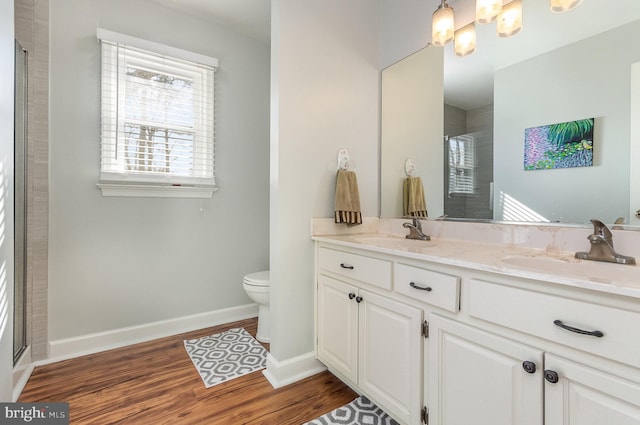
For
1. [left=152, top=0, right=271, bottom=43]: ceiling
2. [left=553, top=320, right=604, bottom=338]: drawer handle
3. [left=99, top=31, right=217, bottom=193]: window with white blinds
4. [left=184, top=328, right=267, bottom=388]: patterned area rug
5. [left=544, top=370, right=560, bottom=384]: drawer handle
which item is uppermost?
[left=152, top=0, right=271, bottom=43]: ceiling

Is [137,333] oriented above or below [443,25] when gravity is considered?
below

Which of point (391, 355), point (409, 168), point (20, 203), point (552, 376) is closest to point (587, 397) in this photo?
point (552, 376)

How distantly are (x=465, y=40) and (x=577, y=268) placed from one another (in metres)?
1.32

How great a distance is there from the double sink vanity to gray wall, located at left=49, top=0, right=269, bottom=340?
4.20 ft

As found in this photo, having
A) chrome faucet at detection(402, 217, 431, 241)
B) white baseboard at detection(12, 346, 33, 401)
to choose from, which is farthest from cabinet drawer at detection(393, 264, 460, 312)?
white baseboard at detection(12, 346, 33, 401)

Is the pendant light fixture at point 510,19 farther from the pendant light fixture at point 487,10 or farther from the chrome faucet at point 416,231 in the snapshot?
the chrome faucet at point 416,231

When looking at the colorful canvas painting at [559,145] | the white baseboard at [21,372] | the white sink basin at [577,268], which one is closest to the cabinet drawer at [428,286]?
the white sink basin at [577,268]

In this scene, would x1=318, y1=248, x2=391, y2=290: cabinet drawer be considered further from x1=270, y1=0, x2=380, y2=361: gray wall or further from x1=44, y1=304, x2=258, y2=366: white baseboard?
x1=44, y1=304, x2=258, y2=366: white baseboard

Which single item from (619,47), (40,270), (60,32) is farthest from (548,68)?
(40,270)

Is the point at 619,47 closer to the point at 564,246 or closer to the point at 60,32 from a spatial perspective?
the point at 564,246

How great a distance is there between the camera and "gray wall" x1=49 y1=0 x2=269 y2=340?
2.02 metres

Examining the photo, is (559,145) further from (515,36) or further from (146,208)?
(146,208)

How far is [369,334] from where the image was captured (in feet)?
4.78

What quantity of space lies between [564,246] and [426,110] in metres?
1.12
